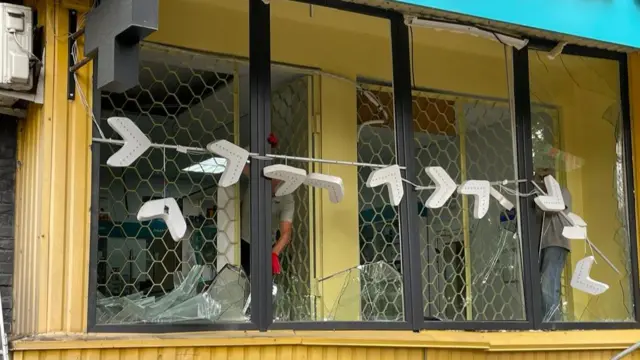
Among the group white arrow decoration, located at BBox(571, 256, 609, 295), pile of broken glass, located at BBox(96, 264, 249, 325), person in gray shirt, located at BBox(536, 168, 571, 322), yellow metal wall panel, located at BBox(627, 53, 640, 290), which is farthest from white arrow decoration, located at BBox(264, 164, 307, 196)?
yellow metal wall panel, located at BBox(627, 53, 640, 290)

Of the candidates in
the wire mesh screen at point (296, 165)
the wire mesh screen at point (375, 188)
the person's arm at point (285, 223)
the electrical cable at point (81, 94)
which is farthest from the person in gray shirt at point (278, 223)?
the electrical cable at point (81, 94)

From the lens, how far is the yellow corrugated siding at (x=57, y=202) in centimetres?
384

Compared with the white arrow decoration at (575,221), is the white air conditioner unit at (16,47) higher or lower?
higher

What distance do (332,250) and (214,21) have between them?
1.84 m

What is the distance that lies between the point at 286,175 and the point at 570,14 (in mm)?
2013

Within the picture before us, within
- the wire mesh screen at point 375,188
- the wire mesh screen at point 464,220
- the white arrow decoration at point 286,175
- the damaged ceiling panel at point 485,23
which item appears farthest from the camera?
the wire mesh screen at point 464,220

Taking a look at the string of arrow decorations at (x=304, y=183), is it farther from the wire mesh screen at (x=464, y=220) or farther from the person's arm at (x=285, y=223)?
the wire mesh screen at (x=464, y=220)

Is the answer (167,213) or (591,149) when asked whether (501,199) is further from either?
(167,213)

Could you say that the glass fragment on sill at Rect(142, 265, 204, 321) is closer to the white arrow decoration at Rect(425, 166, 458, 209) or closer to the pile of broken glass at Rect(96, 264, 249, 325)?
the pile of broken glass at Rect(96, 264, 249, 325)

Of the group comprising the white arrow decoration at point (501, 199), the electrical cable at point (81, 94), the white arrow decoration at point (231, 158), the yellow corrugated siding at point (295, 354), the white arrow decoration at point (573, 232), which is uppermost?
the electrical cable at point (81, 94)

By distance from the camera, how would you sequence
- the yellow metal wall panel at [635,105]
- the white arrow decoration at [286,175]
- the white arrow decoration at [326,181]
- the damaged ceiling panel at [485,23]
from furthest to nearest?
the yellow metal wall panel at [635,105] < the damaged ceiling panel at [485,23] < the white arrow decoration at [326,181] < the white arrow decoration at [286,175]

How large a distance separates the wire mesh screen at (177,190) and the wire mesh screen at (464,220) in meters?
1.72

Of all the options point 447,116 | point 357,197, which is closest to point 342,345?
point 357,197

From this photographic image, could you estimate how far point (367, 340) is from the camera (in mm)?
4477
